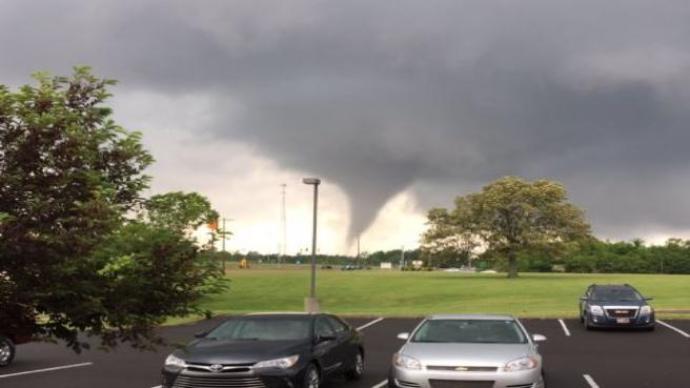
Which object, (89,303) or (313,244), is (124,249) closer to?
(89,303)

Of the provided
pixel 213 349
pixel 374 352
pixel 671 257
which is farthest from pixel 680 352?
pixel 671 257

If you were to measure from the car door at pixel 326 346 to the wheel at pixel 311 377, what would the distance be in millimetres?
169

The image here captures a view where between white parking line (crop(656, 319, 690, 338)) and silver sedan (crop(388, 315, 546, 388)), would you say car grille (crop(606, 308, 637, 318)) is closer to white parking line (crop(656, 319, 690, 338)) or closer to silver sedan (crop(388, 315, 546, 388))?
white parking line (crop(656, 319, 690, 338))

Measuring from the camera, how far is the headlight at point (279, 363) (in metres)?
10.0

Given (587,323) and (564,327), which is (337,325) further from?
(564,327)

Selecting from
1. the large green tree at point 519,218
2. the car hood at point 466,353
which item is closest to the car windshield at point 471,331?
the car hood at point 466,353

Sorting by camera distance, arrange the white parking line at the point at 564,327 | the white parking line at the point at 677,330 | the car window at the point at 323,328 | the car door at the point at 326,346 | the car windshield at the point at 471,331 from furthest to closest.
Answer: the white parking line at the point at 564,327 → the white parking line at the point at 677,330 → the car window at the point at 323,328 → the car door at the point at 326,346 → the car windshield at the point at 471,331

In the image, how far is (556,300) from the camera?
143 ft

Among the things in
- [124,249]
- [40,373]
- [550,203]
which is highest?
[550,203]

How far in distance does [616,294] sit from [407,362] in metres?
16.8

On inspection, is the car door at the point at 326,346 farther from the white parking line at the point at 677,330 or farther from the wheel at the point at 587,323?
the white parking line at the point at 677,330

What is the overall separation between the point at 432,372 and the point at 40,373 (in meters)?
8.80

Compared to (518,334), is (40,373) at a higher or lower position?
lower

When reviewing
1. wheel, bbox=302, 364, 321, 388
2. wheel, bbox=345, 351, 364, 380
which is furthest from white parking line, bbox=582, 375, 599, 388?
wheel, bbox=302, 364, 321, 388
